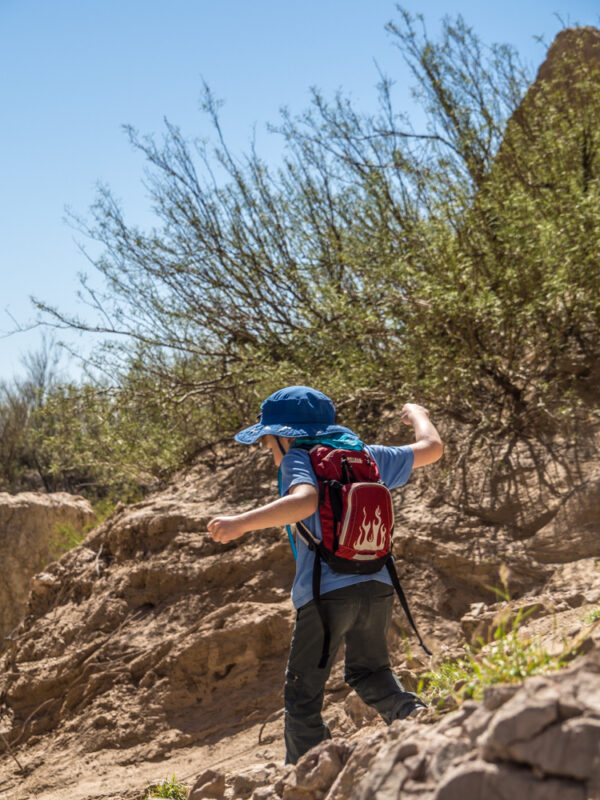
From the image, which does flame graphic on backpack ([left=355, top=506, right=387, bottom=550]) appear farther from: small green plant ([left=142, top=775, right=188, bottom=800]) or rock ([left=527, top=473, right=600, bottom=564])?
rock ([left=527, top=473, right=600, bottom=564])

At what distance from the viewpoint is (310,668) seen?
2.62 meters

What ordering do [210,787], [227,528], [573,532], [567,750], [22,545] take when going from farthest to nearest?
[22,545]
[573,532]
[210,787]
[227,528]
[567,750]

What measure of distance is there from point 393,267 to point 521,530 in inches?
81.3

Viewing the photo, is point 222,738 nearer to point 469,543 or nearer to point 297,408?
point 469,543

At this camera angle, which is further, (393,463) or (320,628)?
(393,463)

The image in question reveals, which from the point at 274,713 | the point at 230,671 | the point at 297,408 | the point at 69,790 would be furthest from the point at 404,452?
the point at 69,790

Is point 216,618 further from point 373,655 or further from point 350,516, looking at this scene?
point 350,516

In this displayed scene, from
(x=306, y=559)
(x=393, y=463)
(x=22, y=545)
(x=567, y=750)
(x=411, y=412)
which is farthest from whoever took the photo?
(x=22, y=545)

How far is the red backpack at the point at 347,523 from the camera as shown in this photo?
101 inches

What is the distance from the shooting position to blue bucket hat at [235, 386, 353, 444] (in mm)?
2814

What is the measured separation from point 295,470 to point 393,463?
49 centimetres

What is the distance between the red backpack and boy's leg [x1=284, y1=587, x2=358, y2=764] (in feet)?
0.13

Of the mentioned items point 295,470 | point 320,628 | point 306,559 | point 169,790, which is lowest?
point 169,790

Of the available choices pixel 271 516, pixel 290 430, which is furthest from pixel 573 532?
pixel 271 516
